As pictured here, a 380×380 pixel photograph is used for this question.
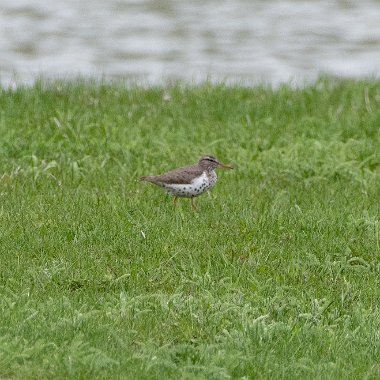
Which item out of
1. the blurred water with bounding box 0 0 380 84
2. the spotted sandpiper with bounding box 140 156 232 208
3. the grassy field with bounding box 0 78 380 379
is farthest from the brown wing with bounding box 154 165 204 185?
the blurred water with bounding box 0 0 380 84

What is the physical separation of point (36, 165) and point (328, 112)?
12.7 ft

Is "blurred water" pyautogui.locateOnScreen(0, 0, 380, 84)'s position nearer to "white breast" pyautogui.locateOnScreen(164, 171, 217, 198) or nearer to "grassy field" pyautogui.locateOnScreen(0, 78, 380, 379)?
"grassy field" pyautogui.locateOnScreen(0, 78, 380, 379)

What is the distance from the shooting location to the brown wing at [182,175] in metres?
9.11

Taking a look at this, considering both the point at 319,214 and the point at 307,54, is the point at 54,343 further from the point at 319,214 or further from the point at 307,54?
the point at 307,54

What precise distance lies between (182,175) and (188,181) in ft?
0.33

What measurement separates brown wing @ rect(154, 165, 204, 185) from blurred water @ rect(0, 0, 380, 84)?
5860 mm

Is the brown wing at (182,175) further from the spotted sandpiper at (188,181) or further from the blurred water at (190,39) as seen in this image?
the blurred water at (190,39)

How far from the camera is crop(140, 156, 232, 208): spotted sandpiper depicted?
9.10 metres

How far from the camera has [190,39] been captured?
19000 mm

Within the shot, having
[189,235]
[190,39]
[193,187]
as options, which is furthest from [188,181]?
[190,39]

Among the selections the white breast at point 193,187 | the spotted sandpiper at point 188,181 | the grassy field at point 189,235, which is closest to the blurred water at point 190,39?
the grassy field at point 189,235

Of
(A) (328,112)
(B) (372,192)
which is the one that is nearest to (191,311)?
(B) (372,192)

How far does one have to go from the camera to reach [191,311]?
684 cm

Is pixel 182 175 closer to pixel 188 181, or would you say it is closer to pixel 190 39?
pixel 188 181
